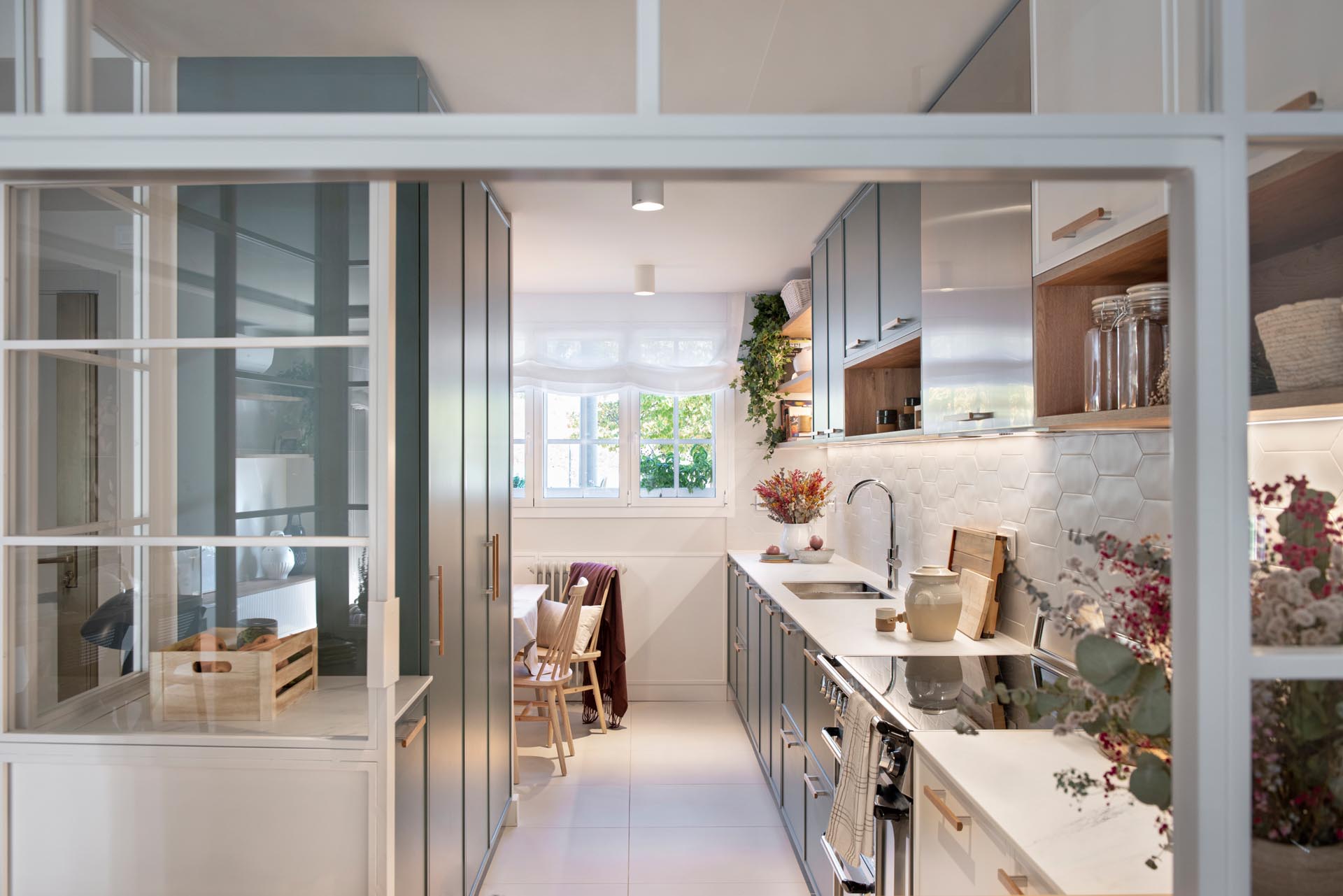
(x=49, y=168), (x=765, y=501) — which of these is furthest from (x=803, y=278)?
(x=49, y=168)

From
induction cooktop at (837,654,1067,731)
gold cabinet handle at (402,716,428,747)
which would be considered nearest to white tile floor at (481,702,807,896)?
gold cabinet handle at (402,716,428,747)

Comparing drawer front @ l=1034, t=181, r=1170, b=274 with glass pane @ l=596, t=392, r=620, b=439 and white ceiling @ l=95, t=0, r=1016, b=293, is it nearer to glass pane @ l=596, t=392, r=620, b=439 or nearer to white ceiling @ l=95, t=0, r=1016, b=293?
white ceiling @ l=95, t=0, r=1016, b=293

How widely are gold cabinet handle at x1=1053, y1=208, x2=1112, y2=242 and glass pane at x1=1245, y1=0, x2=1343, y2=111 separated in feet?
1.20

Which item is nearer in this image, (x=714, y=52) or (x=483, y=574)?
(x=714, y=52)

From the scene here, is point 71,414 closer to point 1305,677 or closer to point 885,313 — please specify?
point 1305,677

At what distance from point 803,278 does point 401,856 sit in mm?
3794

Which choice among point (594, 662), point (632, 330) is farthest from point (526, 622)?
point (632, 330)

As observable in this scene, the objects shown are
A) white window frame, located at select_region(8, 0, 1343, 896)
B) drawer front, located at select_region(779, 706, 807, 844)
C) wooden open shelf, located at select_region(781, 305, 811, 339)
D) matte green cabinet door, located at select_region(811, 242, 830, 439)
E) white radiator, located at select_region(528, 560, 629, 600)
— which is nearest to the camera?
white window frame, located at select_region(8, 0, 1343, 896)

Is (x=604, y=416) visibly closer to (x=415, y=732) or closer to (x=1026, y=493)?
(x=1026, y=493)

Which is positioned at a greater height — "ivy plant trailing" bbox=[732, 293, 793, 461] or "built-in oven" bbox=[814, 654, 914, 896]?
"ivy plant trailing" bbox=[732, 293, 793, 461]

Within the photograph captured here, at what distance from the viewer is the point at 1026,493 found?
8.04ft

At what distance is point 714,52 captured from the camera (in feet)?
5.75

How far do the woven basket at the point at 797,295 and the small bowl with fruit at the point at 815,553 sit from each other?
1314 mm

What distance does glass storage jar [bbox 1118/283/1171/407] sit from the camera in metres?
1.43
